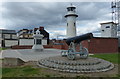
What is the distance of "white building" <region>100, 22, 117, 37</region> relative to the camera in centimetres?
2548

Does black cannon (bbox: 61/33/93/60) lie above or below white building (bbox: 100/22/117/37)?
below

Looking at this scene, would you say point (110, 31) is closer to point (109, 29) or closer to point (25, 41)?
point (109, 29)

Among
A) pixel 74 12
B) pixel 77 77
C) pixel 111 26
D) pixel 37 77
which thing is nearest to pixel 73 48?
pixel 77 77

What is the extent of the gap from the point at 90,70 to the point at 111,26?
22072mm

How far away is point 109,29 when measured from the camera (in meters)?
26.1

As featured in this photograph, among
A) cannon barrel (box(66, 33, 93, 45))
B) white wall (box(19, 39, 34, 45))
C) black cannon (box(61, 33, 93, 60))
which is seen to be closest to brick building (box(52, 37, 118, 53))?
black cannon (box(61, 33, 93, 60))

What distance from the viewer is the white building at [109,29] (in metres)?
25.5

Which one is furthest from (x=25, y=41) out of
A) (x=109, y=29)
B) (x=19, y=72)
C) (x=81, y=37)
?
(x=19, y=72)

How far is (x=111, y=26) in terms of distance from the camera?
25766mm

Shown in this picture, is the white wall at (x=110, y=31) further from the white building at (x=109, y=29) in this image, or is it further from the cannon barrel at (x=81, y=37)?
the cannon barrel at (x=81, y=37)

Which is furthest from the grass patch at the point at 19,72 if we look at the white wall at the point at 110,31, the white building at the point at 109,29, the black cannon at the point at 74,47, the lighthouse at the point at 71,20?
the white wall at the point at 110,31

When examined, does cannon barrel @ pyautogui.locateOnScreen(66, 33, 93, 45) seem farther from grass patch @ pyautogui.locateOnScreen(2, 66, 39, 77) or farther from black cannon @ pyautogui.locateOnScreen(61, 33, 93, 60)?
grass patch @ pyautogui.locateOnScreen(2, 66, 39, 77)

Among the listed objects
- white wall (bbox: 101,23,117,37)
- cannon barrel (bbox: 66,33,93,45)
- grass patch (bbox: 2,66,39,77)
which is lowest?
grass patch (bbox: 2,66,39,77)

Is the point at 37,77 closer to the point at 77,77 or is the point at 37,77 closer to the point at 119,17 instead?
the point at 77,77
